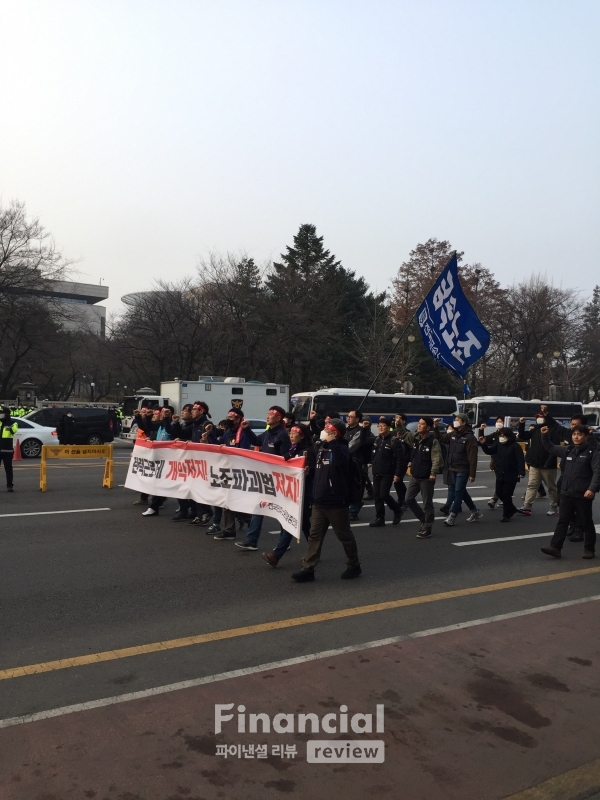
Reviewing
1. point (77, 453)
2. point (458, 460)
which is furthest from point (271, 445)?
point (77, 453)

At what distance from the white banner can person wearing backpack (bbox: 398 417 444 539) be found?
2618 millimetres

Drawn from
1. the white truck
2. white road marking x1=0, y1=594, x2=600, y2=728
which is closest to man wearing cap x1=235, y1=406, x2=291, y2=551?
white road marking x1=0, y1=594, x2=600, y2=728

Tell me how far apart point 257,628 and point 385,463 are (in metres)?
5.23

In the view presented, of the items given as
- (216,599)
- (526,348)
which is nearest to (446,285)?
(216,599)

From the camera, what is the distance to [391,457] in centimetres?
1064

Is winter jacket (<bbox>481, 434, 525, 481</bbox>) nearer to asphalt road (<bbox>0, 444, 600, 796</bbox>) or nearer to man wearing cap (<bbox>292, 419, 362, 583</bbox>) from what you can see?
asphalt road (<bbox>0, 444, 600, 796</bbox>)

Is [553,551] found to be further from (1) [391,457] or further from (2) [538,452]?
(2) [538,452]

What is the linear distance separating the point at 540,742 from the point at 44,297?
37768mm

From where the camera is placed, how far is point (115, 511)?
1152cm

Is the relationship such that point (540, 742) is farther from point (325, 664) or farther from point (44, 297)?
point (44, 297)

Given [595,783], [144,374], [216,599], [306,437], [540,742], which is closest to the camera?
[595,783]

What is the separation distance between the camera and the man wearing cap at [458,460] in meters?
10.8

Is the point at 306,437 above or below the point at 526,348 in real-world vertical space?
below

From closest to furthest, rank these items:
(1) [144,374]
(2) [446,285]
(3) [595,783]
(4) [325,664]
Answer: (3) [595,783] → (4) [325,664] → (2) [446,285] → (1) [144,374]
